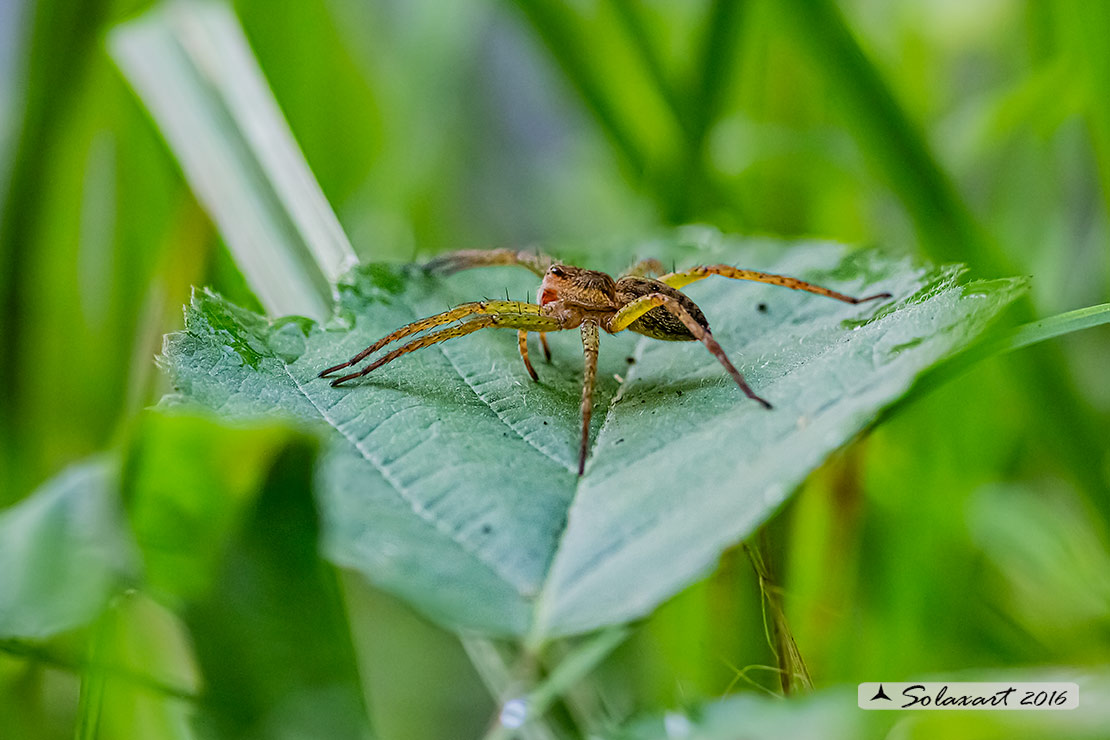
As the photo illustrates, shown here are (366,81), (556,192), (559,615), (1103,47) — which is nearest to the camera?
(559,615)

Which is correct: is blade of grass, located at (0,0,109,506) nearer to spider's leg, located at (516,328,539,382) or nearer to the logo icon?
spider's leg, located at (516,328,539,382)

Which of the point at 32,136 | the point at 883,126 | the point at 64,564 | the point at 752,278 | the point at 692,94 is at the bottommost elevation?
the point at 64,564

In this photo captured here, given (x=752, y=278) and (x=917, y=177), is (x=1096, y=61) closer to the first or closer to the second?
(x=917, y=177)

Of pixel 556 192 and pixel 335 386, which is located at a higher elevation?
pixel 556 192

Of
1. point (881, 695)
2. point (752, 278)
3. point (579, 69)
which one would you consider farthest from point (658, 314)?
point (579, 69)

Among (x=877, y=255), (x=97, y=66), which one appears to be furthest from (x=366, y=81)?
(x=877, y=255)

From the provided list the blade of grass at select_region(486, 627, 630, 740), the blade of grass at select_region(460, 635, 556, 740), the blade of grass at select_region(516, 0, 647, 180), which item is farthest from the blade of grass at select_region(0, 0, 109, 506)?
the blade of grass at select_region(486, 627, 630, 740)

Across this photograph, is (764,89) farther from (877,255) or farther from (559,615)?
(559,615)
